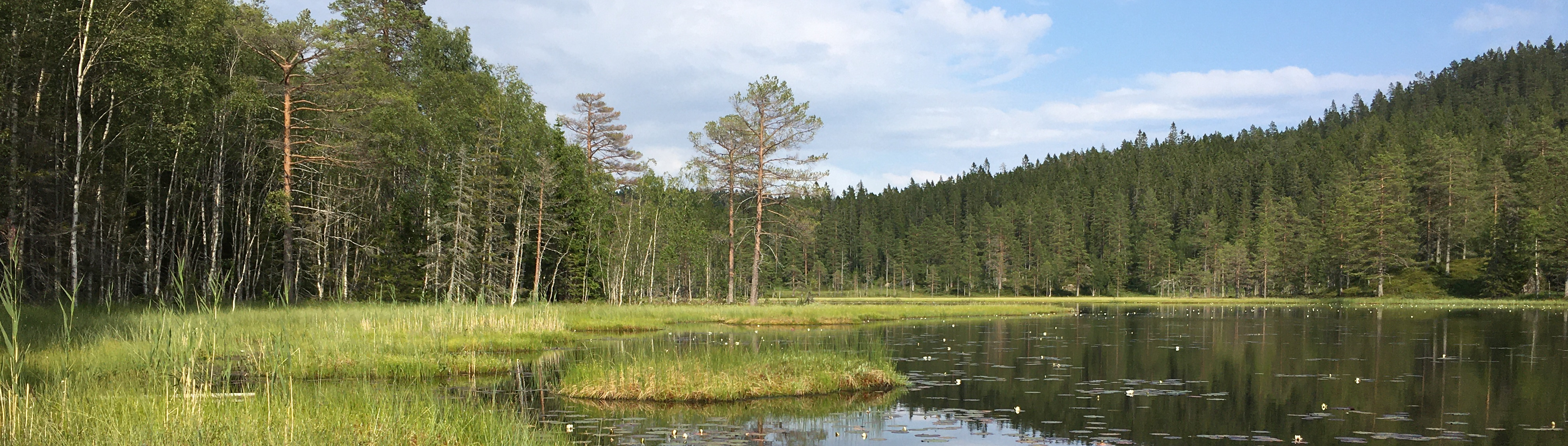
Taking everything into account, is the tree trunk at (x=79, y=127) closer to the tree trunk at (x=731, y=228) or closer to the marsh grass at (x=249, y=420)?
the marsh grass at (x=249, y=420)

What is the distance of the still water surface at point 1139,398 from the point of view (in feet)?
42.6

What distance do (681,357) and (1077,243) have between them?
429 feet

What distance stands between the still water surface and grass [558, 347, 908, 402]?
42cm

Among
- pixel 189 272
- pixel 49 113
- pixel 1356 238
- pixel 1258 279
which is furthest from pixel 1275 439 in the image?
pixel 1258 279

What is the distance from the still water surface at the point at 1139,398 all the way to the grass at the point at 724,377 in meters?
0.42

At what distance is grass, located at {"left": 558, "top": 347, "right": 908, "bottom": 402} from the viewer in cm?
1623

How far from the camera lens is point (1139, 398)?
17.3 meters

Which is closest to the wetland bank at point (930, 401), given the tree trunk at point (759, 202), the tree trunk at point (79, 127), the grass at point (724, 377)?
the grass at point (724, 377)

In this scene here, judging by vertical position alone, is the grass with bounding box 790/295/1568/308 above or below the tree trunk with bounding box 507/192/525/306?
below

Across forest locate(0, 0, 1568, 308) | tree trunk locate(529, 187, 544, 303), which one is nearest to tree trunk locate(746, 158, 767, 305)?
forest locate(0, 0, 1568, 308)

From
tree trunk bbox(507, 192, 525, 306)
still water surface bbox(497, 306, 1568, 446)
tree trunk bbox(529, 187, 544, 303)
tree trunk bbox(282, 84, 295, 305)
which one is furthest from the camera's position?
tree trunk bbox(529, 187, 544, 303)

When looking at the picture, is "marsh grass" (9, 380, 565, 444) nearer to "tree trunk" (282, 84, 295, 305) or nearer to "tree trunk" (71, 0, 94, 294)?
"tree trunk" (71, 0, 94, 294)

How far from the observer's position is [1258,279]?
12256cm

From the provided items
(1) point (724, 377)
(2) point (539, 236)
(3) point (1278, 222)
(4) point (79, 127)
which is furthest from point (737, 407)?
(3) point (1278, 222)
